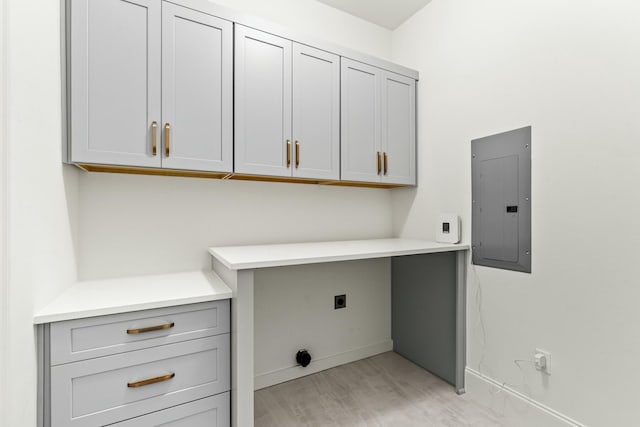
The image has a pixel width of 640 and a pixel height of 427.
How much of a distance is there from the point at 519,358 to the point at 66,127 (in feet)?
8.26

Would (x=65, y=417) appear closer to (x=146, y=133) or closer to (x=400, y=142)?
(x=146, y=133)

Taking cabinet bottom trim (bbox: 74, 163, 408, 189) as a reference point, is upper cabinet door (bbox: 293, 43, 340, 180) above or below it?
above

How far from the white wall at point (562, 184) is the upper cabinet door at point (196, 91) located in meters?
1.48

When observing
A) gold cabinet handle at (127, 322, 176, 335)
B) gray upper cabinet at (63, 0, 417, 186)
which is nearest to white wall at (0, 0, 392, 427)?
gray upper cabinet at (63, 0, 417, 186)

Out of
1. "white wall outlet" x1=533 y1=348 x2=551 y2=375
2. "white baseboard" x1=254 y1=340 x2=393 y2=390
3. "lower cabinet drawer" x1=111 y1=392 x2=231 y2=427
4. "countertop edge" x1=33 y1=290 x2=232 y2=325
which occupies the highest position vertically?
"countertop edge" x1=33 y1=290 x2=232 y2=325

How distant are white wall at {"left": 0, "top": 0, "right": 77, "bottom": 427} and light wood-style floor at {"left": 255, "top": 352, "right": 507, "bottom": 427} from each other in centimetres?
120

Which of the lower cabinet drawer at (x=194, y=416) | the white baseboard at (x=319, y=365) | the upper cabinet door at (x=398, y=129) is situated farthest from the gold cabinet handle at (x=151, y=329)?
the upper cabinet door at (x=398, y=129)

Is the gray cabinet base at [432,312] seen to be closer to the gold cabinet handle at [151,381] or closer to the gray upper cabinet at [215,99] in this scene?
the gray upper cabinet at [215,99]

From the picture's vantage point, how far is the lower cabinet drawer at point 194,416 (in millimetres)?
1211

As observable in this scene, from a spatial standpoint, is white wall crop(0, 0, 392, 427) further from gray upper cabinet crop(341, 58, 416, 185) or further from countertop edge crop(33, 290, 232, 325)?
gray upper cabinet crop(341, 58, 416, 185)

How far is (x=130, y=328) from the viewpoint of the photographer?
119 cm

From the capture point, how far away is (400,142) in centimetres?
226

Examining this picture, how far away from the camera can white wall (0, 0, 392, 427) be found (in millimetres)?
953

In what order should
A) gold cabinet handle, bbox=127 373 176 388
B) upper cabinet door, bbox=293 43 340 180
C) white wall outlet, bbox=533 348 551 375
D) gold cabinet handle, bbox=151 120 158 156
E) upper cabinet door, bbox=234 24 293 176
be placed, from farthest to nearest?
upper cabinet door, bbox=293 43 340 180 → upper cabinet door, bbox=234 24 293 176 → white wall outlet, bbox=533 348 551 375 → gold cabinet handle, bbox=151 120 158 156 → gold cabinet handle, bbox=127 373 176 388
